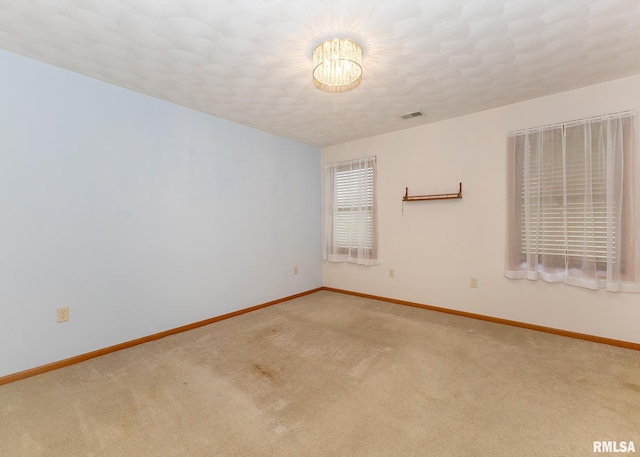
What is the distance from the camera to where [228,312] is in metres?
3.34

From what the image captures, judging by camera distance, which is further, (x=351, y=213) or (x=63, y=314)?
(x=351, y=213)

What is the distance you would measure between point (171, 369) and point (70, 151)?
6.22ft

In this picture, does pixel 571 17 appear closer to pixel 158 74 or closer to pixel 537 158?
pixel 537 158

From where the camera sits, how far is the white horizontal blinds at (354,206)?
4023 millimetres

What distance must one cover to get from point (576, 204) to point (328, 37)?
2639 millimetres

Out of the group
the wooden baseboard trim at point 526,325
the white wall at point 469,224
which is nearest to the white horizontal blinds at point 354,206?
the white wall at point 469,224

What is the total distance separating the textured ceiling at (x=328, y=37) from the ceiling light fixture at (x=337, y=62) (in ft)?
0.20

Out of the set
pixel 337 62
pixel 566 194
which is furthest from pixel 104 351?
pixel 566 194

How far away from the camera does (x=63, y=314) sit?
221cm

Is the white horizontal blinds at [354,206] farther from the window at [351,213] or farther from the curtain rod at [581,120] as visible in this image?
the curtain rod at [581,120]

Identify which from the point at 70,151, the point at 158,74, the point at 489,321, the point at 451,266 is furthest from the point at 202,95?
the point at 489,321

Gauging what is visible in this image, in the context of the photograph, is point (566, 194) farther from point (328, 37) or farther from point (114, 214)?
point (114, 214)

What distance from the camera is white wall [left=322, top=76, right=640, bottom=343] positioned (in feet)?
8.32

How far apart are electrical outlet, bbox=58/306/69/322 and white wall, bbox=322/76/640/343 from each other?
10.6 feet
